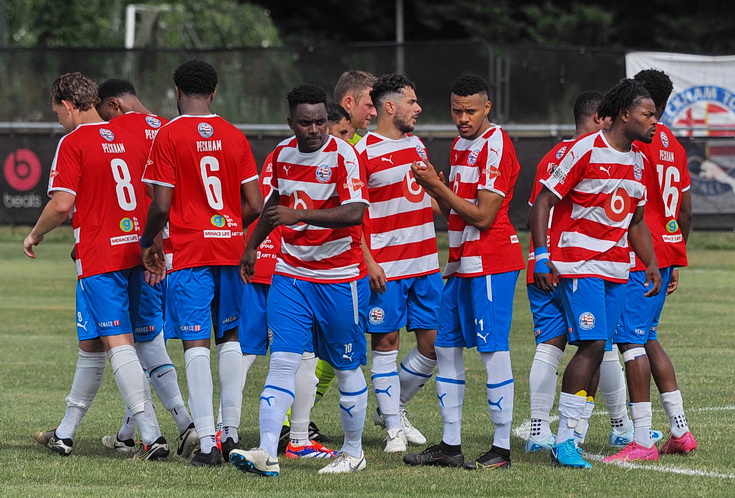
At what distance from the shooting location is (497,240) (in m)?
7.25

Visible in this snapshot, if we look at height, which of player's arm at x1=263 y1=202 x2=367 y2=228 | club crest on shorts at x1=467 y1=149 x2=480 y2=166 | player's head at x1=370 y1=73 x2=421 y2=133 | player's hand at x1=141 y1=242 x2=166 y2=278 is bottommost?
player's hand at x1=141 y1=242 x2=166 y2=278

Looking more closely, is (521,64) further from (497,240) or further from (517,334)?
(497,240)

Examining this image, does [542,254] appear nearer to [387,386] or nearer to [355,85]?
[387,386]

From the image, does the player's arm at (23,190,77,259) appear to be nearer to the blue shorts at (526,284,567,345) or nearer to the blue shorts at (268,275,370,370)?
the blue shorts at (268,275,370,370)

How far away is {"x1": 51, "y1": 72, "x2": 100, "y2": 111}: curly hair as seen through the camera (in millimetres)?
7570

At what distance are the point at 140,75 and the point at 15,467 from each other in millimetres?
17014

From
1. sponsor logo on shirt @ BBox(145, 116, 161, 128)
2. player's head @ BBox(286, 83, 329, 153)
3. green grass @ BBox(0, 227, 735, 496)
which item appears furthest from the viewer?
sponsor logo on shirt @ BBox(145, 116, 161, 128)

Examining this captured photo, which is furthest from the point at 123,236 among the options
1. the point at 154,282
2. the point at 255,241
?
the point at 255,241

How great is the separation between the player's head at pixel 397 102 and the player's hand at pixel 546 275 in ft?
4.05

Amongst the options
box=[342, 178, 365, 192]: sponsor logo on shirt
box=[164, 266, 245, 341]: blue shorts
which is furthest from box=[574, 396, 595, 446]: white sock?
box=[164, 266, 245, 341]: blue shorts

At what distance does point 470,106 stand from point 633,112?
92cm

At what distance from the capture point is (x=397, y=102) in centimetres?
766

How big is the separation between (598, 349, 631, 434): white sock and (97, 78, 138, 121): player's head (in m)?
3.58

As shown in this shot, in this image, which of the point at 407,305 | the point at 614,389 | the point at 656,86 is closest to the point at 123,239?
the point at 407,305
